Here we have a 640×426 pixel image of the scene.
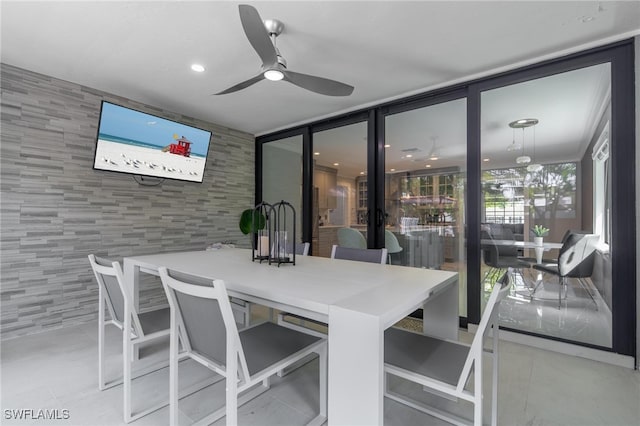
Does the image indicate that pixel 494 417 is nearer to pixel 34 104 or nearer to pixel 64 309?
pixel 64 309

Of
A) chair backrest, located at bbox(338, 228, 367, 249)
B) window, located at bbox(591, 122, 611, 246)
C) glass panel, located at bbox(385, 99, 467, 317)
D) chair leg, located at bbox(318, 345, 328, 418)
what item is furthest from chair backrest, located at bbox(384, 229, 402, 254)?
chair leg, located at bbox(318, 345, 328, 418)

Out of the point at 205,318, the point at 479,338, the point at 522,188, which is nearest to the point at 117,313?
the point at 205,318

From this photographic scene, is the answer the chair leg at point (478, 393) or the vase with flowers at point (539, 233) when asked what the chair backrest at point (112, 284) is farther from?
the vase with flowers at point (539, 233)

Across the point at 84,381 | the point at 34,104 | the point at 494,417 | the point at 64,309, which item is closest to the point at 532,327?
the point at 494,417

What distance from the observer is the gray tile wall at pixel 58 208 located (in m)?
2.58

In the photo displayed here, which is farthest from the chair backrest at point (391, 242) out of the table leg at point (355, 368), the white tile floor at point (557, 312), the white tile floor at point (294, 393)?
the table leg at point (355, 368)

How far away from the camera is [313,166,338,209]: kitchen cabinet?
12.7 feet

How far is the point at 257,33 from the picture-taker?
1676 millimetres

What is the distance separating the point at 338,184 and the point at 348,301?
2.79m

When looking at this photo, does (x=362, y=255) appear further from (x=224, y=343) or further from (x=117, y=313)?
(x=117, y=313)

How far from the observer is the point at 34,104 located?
8.83 feet

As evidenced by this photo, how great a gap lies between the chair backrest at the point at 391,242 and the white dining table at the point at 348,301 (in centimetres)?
147

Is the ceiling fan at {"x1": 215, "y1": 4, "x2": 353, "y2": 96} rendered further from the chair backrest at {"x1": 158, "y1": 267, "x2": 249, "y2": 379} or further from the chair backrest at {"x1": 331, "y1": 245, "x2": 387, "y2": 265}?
the chair backrest at {"x1": 158, "y1": 267, "x2": 249, "y2": 379}

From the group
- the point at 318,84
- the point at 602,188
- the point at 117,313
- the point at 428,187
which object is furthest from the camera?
the point at 428,187
